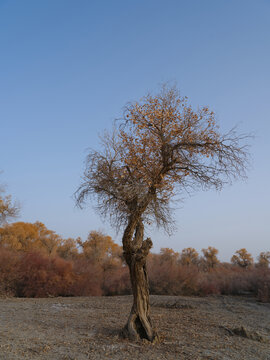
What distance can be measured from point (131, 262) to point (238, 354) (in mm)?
3093

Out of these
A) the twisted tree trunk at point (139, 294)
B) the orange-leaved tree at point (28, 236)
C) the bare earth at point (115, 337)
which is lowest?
the bare earth at point (115, 337)

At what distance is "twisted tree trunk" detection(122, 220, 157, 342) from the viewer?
6828 millimetres

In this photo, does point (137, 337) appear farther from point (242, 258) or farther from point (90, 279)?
point (242, 258)

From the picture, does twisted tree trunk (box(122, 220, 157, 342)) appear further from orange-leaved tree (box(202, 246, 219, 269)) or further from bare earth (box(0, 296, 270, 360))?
orange-leaved tree (box(202, 246, 219, 269))

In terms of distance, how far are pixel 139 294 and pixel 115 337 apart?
3.70 ft

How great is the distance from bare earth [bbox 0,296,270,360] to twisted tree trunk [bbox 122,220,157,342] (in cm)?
34

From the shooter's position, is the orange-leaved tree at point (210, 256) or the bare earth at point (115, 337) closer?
the bare earth at point (115, 337)

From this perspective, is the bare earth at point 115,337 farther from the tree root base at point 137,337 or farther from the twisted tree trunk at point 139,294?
the twisted tree trunk at point 139,294

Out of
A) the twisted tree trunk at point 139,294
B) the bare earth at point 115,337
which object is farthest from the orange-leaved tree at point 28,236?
the twisted tree trunk at point 139,294

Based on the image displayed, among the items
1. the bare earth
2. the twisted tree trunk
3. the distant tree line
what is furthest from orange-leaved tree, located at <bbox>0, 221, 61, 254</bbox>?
the twisted tree trunk

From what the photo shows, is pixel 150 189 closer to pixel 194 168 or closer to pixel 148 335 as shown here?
pixel 194 168

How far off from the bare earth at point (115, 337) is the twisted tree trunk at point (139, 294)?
34cm

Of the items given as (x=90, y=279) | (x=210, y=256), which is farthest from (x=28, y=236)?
(x=210, y=256)

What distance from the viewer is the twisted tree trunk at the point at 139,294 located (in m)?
6.83
